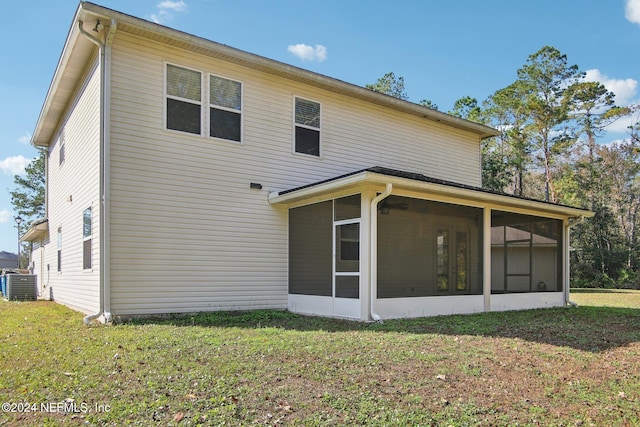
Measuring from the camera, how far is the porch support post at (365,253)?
26.0 feet

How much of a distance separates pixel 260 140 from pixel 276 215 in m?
1.63

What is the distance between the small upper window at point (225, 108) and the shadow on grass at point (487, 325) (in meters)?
3.61

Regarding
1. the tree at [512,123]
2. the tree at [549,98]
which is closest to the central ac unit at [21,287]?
the tree at [512,123]

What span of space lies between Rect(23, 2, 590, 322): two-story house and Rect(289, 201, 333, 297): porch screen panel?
0.04 metres

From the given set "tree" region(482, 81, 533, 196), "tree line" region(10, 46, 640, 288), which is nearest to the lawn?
"tree line" region(10, 46, 640, 288)

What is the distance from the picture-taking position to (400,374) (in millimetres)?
4367

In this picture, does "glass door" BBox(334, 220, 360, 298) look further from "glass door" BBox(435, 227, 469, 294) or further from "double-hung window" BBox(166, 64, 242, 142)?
"double-hung window" BBox(166, 64, 242, 142)

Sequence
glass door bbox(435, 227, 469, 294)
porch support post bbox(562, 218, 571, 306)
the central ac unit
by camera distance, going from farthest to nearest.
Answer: the central ac unit < porch support post bbox(562, 218, 571, 306) < glass door bbox(435, 227, 469, 294)

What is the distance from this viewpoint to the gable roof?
786 cm

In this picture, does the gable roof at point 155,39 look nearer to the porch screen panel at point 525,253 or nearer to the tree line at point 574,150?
the porch screen panel at point 525,253

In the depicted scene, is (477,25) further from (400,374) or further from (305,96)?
(400,374)

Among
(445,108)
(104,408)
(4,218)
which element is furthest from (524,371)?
(4,218)

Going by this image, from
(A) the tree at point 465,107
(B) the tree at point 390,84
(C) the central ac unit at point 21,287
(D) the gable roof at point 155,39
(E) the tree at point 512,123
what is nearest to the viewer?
(D) the gable roof at point 155,39

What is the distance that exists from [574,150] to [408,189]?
24.8m
